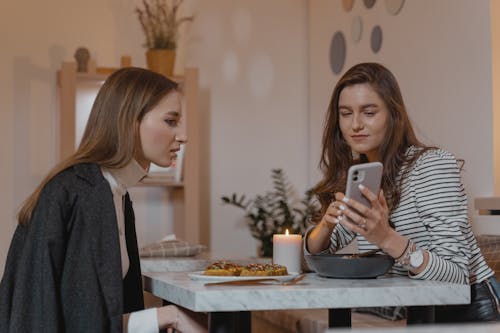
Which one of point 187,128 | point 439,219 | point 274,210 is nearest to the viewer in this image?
point 439,219

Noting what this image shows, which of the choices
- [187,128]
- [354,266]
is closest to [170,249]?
[354,266]

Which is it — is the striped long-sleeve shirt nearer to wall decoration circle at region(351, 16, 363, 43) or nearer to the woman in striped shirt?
the woman in striped shirt

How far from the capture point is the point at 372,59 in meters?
4.46

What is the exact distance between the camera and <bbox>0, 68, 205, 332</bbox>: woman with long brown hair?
5.94ft

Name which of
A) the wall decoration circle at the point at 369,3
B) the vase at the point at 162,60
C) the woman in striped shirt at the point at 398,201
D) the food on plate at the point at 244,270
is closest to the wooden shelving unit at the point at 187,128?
the vase at the point at 162,60

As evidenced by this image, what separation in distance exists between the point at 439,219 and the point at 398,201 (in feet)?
0.45

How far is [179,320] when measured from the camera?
1926mm

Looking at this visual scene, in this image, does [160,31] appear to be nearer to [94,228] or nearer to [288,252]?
[288,252]

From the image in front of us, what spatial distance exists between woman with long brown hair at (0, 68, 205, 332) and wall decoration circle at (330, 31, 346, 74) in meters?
2.82

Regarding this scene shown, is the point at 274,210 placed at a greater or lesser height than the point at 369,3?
lesser

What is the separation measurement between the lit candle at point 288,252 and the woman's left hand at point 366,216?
285 millimetres

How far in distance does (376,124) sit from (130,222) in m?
0.70

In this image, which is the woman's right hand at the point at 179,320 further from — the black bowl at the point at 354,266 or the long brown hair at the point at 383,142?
the long brown hair at the point at 383,142

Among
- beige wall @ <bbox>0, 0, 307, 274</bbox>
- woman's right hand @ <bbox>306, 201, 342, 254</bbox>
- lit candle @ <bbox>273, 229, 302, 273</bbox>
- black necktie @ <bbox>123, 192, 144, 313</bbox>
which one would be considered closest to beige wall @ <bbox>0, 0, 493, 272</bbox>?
beige wall @ <bbox>0, 0, 307, 274</bbox>
